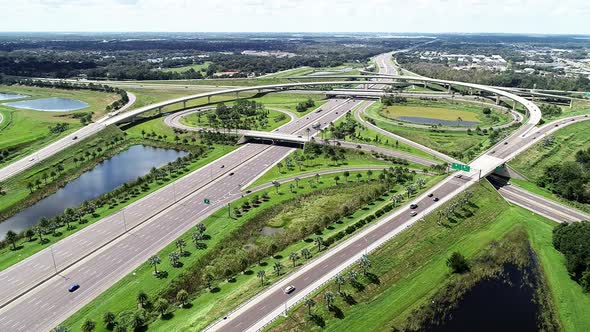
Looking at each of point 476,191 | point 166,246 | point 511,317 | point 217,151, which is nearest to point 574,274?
point 511,317

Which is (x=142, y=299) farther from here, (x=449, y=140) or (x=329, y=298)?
(x=449, y=140)

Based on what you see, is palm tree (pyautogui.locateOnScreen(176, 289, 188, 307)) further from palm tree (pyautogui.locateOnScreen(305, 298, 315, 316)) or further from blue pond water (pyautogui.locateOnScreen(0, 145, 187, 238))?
blue pond water (pyautogui.locateOnScreen(0, 145, 187, 238))

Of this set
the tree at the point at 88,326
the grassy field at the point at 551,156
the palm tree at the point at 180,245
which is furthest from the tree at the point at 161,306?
the grassy field at the point at 551,156

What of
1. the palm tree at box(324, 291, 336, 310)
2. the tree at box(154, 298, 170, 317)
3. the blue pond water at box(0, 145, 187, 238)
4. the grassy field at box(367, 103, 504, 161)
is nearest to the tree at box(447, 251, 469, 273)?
the palm tree at box(324, 291, 336, 310)

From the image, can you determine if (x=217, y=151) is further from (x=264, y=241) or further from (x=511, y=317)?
(x=511, y=317)

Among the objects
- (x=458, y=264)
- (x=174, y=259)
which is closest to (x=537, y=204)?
(x=458, y=264)
